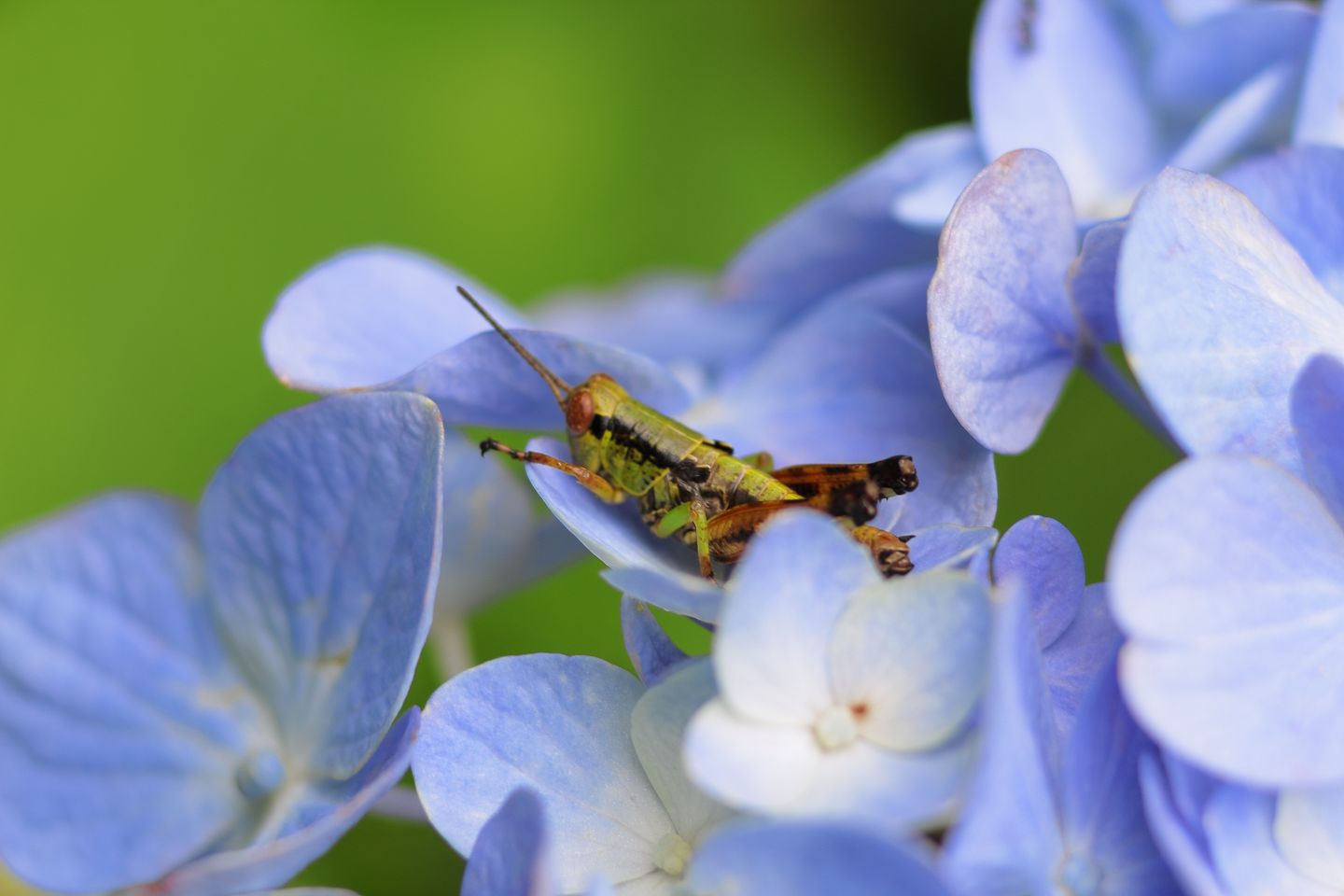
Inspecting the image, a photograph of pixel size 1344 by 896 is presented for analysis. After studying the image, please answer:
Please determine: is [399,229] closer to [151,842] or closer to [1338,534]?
[151,842]

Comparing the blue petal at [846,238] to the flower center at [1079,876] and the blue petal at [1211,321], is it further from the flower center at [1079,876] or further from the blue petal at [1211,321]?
the flower center at [1079,876]

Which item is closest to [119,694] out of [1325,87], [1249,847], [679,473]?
[679,473]

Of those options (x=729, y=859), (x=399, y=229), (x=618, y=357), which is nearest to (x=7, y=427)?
(x=399, y=229)

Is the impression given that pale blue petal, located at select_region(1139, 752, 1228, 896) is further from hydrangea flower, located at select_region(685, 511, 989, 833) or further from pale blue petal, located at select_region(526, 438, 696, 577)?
pale blue petal, located at select_region(526, 438, 696, 577)

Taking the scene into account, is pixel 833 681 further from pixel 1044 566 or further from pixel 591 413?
pixel 591 413

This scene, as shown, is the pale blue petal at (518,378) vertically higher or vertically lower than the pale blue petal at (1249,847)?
higher

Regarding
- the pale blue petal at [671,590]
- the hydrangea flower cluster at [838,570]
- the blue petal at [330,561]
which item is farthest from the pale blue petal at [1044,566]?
the blue petal at [330,561]

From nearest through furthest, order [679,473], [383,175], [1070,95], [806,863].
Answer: [806,863], [679,473], [1070,95], [383,175]
